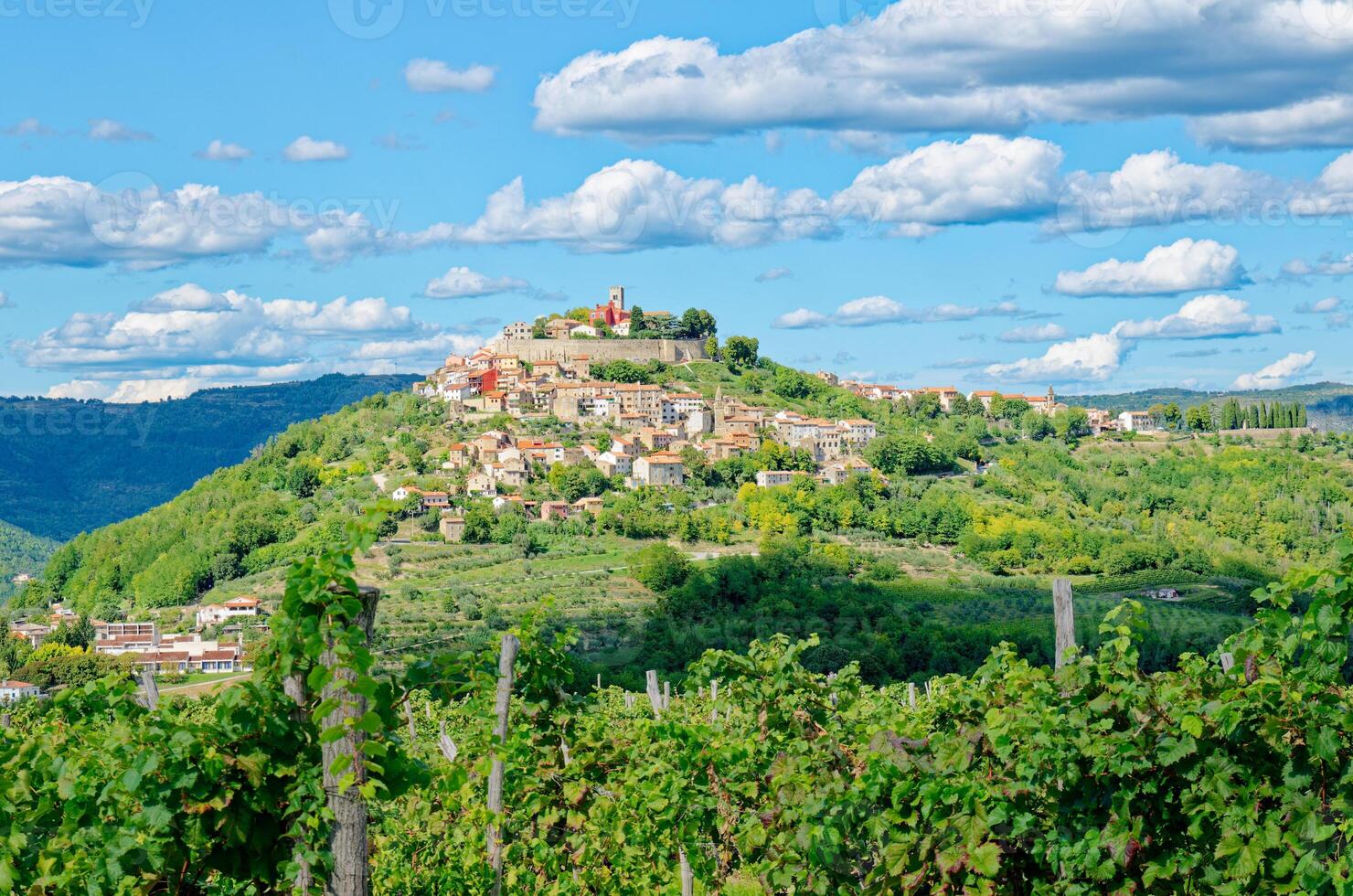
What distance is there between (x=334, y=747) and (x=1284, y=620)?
10.0 feet

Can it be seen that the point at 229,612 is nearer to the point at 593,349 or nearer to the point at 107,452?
the point at 593,349

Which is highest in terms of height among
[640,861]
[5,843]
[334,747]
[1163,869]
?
[334,747]

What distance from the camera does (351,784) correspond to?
3.77m

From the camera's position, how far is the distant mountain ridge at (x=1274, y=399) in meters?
146

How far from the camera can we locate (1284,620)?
4398 mm

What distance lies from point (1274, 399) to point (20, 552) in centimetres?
12969

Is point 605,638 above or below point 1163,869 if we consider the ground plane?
below

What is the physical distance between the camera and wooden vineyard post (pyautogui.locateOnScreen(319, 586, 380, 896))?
12.2 ft

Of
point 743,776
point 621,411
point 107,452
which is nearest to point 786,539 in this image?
point 621,411

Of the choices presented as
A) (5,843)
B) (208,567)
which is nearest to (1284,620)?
(5,843)

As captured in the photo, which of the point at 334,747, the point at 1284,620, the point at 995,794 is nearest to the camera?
the point at 334,747

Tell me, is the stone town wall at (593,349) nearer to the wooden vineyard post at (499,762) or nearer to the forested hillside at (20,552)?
the forested hillside at (20,552)

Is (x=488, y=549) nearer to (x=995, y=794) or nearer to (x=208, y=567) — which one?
(x=208, y=567)

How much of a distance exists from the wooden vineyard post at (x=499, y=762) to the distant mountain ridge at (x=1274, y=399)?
144 metres
